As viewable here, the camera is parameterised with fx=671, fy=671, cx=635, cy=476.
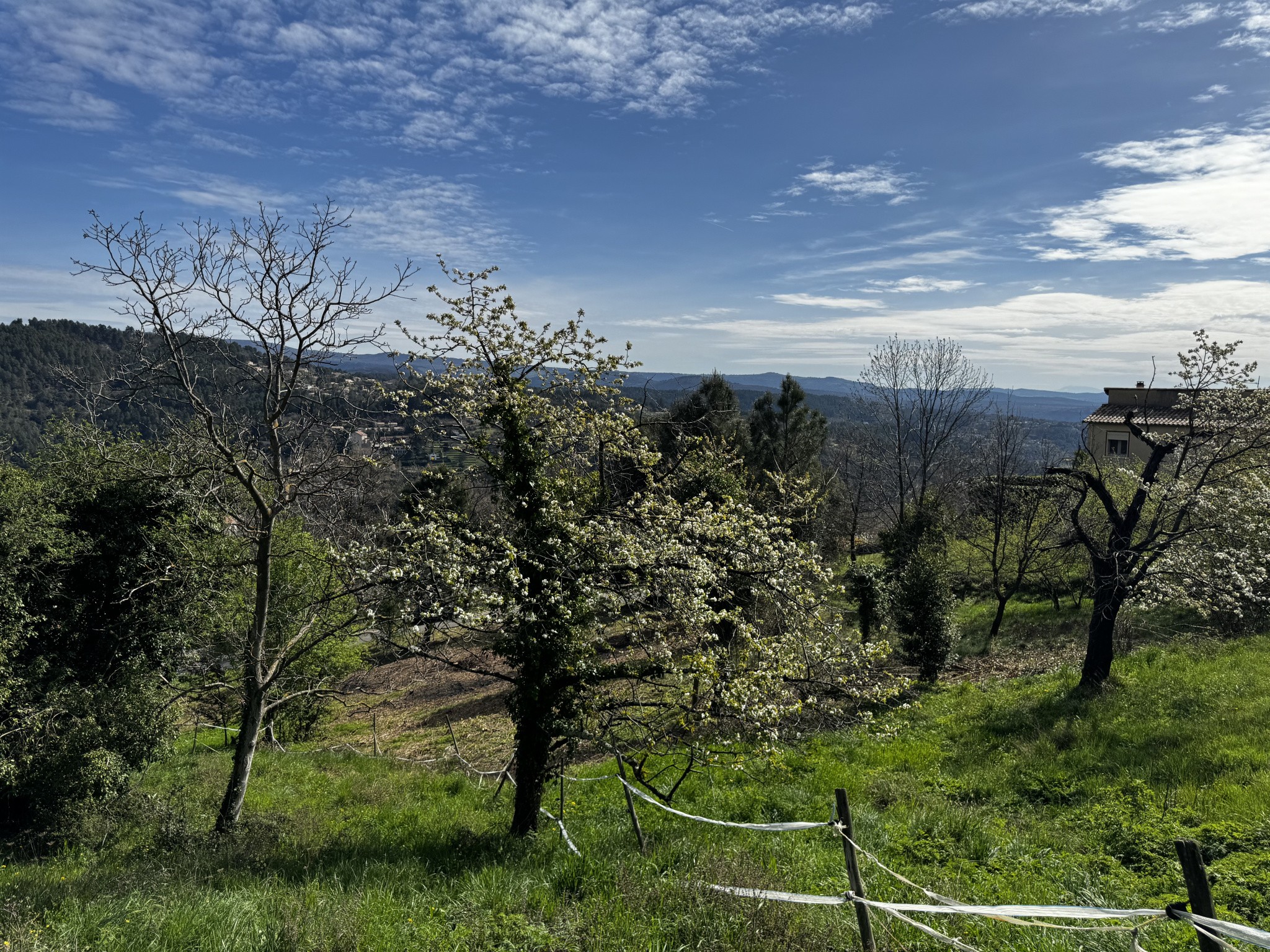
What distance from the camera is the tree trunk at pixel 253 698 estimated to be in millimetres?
9578

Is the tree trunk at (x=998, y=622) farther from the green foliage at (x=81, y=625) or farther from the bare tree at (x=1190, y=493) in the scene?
the green foliage at (x=81, y=625)

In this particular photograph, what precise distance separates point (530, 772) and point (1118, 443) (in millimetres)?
49689

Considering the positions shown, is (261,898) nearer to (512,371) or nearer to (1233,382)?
(512,371)

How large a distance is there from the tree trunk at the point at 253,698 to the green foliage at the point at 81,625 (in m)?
1.70

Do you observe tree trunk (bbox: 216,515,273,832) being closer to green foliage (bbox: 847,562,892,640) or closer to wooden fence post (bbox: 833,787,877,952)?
wooden fence post (bbox: 833,787,877,952)

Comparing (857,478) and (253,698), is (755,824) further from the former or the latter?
(857,478)

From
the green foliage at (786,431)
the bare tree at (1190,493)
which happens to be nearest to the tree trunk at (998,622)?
the bare tree at (1190,493)

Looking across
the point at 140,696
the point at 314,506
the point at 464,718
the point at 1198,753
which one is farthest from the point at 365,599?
the point at 464,718

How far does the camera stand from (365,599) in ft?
29.4

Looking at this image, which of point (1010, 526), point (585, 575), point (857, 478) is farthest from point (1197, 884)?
point (857, 478)

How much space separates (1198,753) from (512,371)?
1161cm

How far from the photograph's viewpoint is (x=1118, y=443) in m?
44.9

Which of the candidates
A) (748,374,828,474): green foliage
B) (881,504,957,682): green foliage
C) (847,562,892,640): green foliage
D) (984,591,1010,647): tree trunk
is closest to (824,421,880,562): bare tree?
(748,374,828,474): green foliage

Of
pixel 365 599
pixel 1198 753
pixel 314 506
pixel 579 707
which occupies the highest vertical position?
pixel 314 506
